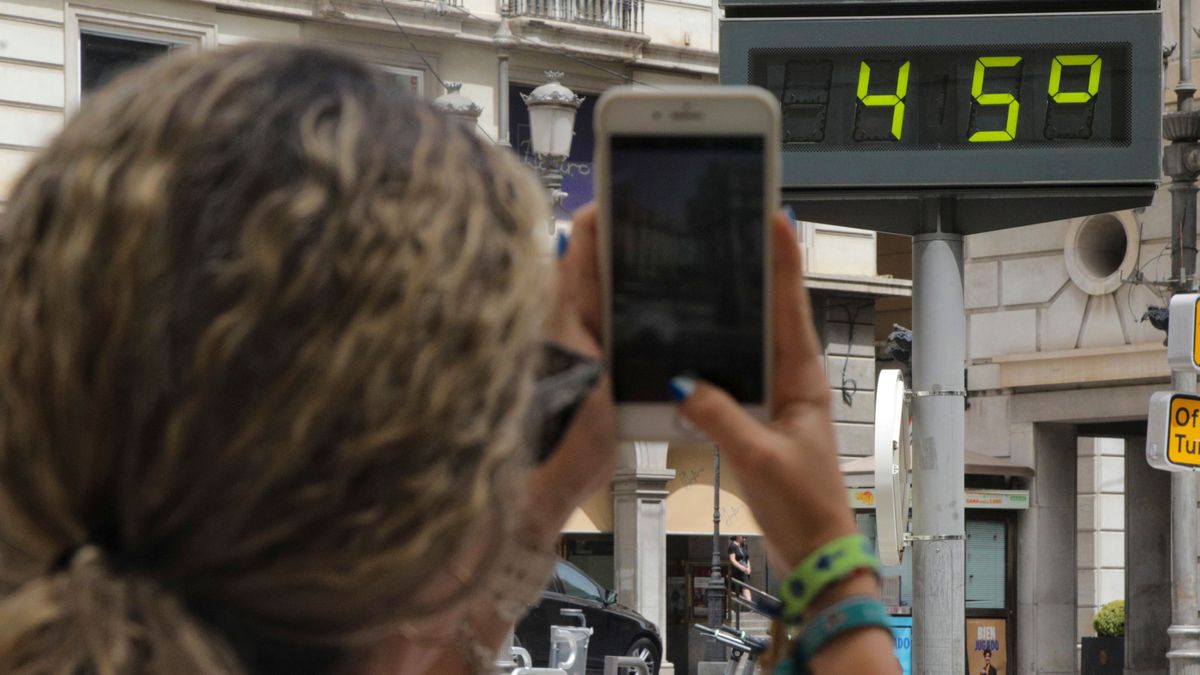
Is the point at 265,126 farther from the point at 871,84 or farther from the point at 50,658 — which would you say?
the point at 871,84

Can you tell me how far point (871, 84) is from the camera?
784 centimetres

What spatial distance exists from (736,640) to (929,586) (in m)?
4.44

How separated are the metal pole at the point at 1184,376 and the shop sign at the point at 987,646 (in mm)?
4716

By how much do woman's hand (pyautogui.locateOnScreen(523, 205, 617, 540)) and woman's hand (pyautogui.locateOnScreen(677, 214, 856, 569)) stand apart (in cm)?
9

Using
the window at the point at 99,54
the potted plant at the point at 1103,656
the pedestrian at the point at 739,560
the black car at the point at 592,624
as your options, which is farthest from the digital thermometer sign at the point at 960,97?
the pedestrian at the point at 739,560

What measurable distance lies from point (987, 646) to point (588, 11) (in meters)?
9.74

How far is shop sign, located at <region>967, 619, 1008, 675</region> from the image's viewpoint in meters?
23.1

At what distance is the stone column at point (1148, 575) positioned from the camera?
23719 millimetres

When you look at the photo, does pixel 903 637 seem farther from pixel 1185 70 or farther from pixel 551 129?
pixel 1185 70

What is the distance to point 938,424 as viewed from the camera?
8.98 metres

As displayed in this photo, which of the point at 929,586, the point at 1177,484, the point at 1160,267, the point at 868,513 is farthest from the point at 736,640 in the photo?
the point at 1160,267

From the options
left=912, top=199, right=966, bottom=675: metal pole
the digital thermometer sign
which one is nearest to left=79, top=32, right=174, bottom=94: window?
left=912, top=199, right=966, bottom=675: metal pole

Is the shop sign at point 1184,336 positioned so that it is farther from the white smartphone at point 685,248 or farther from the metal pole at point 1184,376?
the white smartphone at point 685,248

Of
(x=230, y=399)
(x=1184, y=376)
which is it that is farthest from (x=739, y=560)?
(x=230, y=399)
